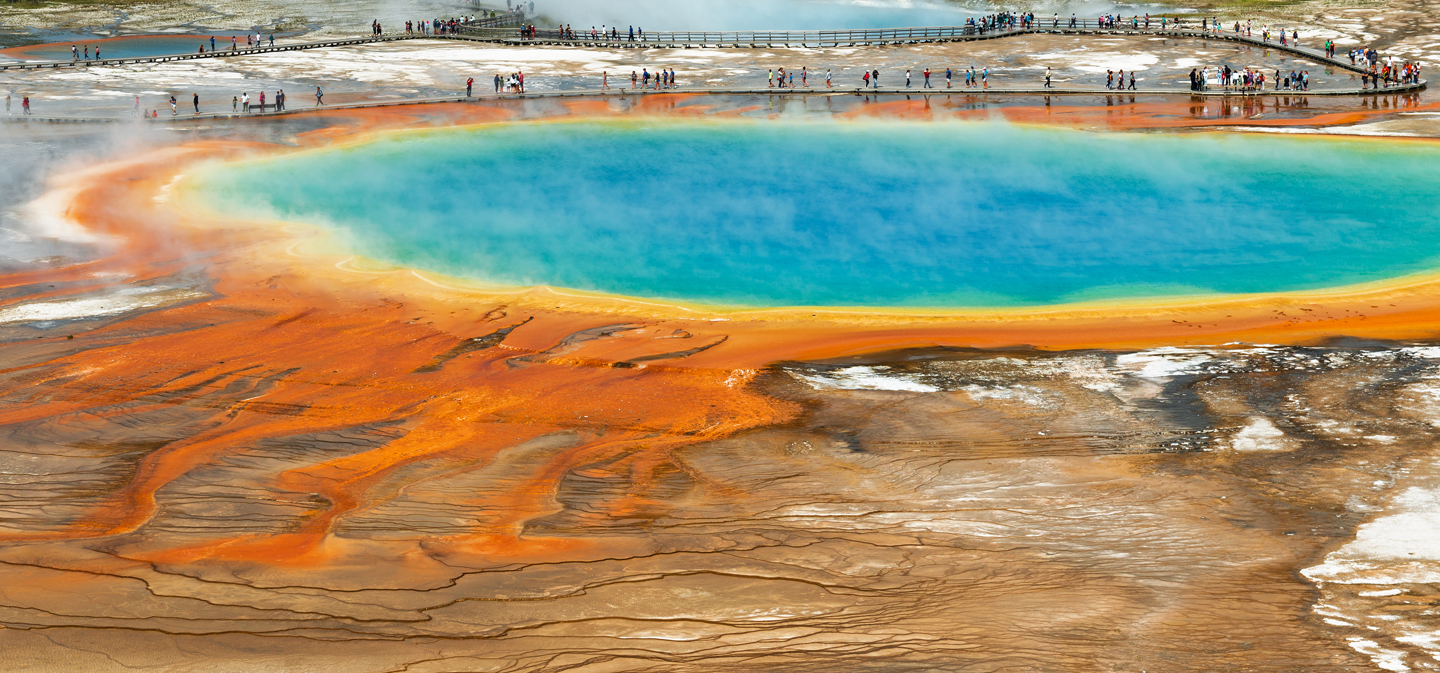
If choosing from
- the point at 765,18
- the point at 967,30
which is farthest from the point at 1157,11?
the point at 765,18

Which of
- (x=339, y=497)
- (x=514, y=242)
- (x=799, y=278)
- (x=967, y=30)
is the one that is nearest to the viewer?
(x=339, y=497)

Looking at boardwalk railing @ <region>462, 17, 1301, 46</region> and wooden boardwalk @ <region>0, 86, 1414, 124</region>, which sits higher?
boardwalk railing @ <region>462, 17, 1301, 46</region>

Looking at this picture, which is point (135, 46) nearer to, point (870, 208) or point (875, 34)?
point (875, 34)

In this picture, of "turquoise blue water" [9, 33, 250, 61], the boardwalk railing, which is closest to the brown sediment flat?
the boardwalk railing

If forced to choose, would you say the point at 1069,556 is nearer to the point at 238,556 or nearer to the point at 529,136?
the point at 238,556

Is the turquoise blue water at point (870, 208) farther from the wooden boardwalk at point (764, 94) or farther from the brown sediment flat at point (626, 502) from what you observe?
the wooden boardwalk at point (764, 94)

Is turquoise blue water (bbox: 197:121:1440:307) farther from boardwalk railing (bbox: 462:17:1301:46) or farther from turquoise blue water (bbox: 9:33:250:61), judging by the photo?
turquoise blue water (bbox: 9:33:250:61)
